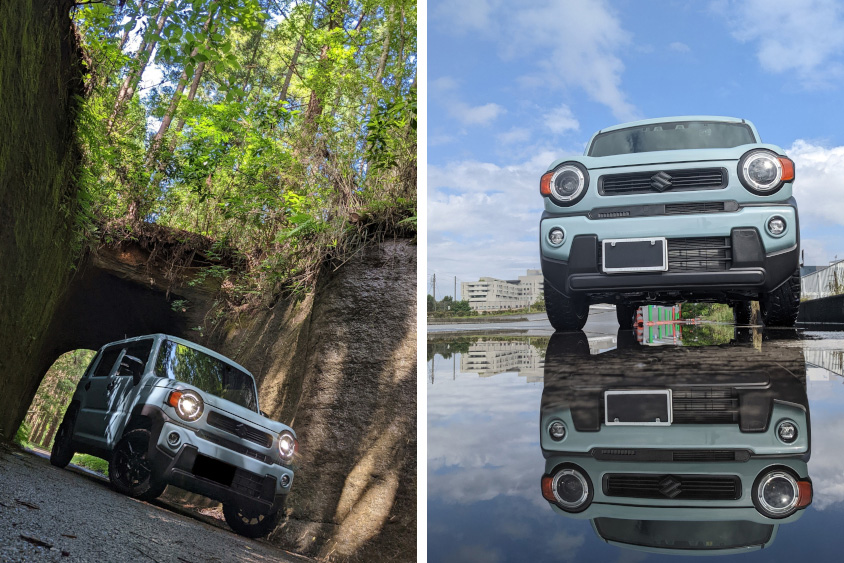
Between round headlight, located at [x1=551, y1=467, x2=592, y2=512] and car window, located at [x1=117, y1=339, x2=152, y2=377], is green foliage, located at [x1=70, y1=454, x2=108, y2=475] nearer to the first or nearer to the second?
car window, located at [x1=117, y1=339, x2=152, y2=377]

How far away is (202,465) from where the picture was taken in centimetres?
242

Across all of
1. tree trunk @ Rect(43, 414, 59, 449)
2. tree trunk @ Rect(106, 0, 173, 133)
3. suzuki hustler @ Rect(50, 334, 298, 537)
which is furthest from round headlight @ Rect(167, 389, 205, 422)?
tree trunk @ Rect(106, 0, 173, 133)

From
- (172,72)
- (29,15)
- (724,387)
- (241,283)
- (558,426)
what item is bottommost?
(558,426)

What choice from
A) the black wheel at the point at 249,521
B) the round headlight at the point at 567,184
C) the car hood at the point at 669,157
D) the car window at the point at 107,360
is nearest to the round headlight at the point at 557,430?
the round headlight at the point at 567,184

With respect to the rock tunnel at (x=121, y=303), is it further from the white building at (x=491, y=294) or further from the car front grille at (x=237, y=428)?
the white building at (x=491, y=294)

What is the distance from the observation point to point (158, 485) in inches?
92.9

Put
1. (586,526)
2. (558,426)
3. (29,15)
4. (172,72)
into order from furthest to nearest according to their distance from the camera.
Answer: (172,72) < (29,15) < (558,426) < (586,526)

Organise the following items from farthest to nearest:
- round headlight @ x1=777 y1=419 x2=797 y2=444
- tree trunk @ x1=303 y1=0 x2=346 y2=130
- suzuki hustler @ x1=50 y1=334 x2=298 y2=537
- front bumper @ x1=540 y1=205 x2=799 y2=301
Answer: tree trunk @ x1=303 y1=0 x2=346 y2=130 < suzuki hustler @ x1=50 y1=334 x2=298 y2=537 < front bumper @ x1=540 y1=205 x2=799 y2=301 < round headlight @ x1=777 y1=419 x2=797 y2=444

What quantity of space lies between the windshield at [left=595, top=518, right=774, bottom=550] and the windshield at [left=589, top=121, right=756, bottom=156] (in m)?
2.25

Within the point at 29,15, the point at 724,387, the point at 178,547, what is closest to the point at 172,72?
the point at 29,15

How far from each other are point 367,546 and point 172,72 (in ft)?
9.60

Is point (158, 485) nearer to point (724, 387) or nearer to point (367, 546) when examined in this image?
point (367, 546)

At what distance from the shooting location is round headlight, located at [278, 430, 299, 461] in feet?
9.55

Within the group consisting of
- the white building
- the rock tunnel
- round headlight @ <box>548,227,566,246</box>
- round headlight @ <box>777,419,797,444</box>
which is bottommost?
round headlight @ <box>777,419,797,444</box>
